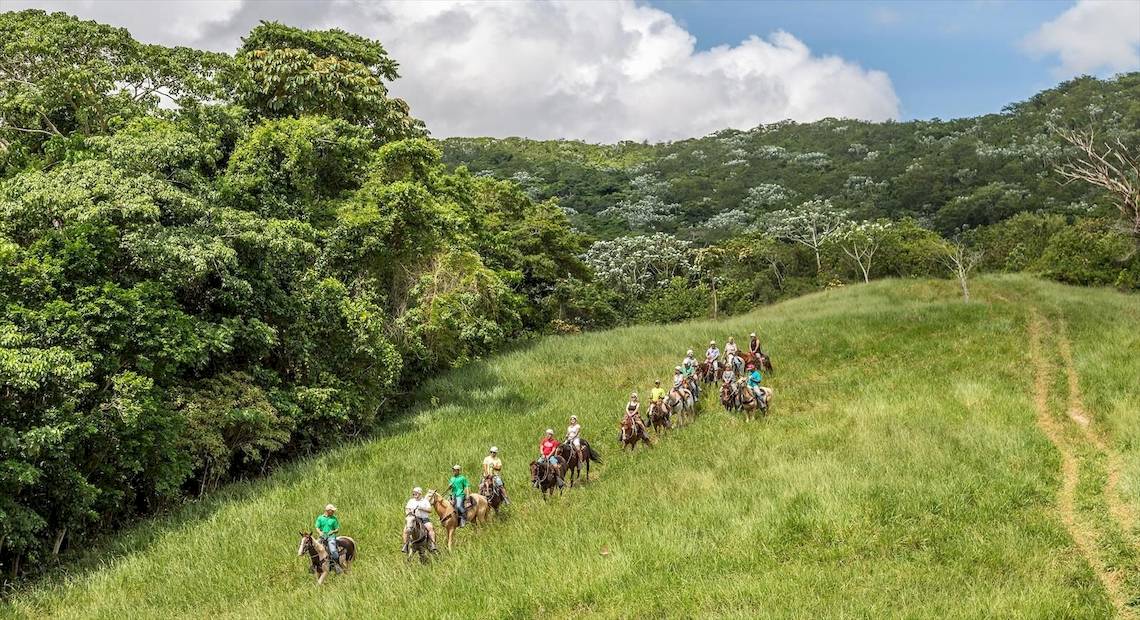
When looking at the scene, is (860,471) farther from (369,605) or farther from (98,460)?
(98,460)

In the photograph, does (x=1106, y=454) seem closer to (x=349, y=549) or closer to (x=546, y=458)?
(x=546, y=458)

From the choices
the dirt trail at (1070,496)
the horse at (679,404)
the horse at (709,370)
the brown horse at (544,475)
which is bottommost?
the dirt trail at (1070,496)

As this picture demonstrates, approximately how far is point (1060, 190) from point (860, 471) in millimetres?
94082

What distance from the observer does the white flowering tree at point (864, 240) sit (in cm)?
6384

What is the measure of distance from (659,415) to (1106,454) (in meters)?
10.0

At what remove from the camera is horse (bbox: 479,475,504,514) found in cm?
1548

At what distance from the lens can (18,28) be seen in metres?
24.8

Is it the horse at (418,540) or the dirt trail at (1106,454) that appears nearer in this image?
the dirt trail at (1106,454)

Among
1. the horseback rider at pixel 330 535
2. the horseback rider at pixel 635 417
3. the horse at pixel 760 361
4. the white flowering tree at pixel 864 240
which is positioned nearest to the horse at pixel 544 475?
the horseback rider at pixel 635 417

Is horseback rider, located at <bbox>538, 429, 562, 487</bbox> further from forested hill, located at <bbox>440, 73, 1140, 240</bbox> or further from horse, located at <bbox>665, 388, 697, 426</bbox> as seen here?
forested hill, located at <bbox>440, 73, 1140, 240</bbox>

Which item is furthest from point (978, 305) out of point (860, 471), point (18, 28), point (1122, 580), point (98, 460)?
point (18, 28)

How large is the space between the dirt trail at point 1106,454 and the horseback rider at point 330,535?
13.0 meters

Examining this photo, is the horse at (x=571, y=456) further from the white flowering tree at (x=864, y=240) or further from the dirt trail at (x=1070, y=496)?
the white flowering tree at (x=864, y=240)

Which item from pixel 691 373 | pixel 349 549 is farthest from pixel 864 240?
pixel 349 549
